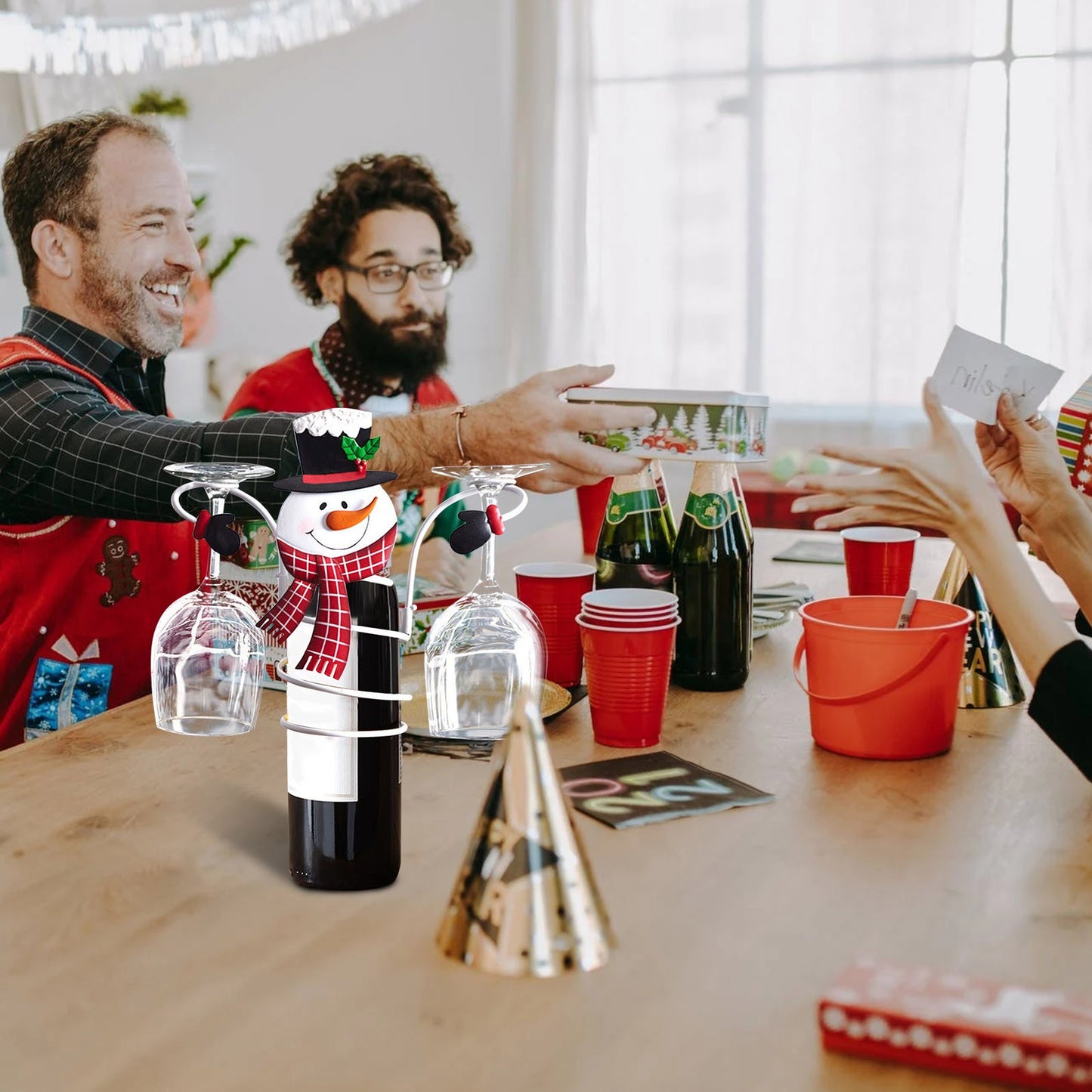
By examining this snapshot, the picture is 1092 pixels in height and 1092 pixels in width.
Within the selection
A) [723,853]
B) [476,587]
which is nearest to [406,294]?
[476,587]

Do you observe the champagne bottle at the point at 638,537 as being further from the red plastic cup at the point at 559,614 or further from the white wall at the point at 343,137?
the white wall at the point at 343,137

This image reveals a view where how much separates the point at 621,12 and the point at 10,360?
3.10 meters

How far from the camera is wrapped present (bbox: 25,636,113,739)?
1700 mm

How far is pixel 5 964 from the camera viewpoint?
0.80 m

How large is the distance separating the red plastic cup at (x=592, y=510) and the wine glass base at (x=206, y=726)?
1.08 meters

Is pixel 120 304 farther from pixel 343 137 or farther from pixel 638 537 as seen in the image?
pixel 343 137

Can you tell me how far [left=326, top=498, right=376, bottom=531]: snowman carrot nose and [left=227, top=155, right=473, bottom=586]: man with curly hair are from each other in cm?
197

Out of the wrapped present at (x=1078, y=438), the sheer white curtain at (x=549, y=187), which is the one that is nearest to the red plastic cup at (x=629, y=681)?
the wrapped present at (x=1078, y=438)

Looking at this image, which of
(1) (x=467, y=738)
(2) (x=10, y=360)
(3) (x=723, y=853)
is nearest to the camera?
(3) (x=723, y=853)

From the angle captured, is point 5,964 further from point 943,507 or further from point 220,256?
point 220,256

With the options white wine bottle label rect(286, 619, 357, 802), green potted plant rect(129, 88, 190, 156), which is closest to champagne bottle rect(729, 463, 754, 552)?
white wine bottle label rect(286, 619, 357, 802)

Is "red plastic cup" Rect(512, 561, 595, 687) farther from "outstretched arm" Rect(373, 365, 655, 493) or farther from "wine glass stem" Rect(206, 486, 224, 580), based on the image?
"wine glass stem" Rect(206, 486, 224, 580)

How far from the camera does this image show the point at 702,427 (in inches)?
50.4

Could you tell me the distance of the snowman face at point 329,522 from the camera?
881mm
